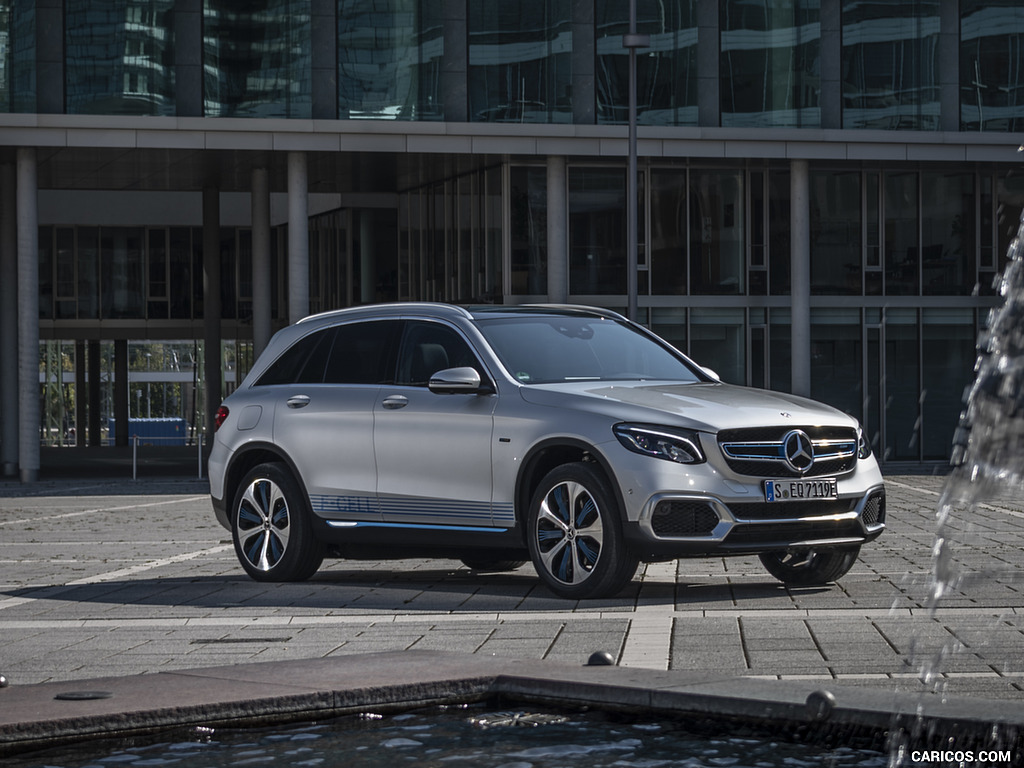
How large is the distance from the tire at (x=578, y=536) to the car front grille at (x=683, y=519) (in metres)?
0.23

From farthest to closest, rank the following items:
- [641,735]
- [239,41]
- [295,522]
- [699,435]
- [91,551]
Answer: [239,41] < [91,551] < [295,522] < [699,435] < [641,735]

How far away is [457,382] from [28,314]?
19.9 meters

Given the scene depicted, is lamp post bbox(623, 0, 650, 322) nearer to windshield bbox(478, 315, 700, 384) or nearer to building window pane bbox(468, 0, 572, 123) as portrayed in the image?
building window pane bbox(468, 0, 572, 123)

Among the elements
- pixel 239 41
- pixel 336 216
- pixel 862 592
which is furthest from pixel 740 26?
pixel 862 592

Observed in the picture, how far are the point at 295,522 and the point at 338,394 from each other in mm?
866

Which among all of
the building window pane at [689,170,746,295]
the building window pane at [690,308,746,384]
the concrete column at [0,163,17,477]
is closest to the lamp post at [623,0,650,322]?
the building window pane at [690,308,746,384]

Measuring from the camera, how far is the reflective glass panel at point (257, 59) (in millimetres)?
29781

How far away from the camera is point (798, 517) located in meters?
9.39

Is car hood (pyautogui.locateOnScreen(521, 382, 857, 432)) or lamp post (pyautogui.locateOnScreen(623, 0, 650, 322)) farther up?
lamp post (pyautogui.locateOnScreen(623, 0, 650, 322))

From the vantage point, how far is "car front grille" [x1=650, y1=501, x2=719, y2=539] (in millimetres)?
9156

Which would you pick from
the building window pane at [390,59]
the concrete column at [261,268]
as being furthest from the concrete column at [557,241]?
the concrete column at [261,268]

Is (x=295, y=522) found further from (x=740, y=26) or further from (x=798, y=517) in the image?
(x=740, y=26)

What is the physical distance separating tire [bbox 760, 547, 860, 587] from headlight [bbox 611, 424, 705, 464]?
1.21 m

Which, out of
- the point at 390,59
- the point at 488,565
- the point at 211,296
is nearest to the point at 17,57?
the point at 390,59
